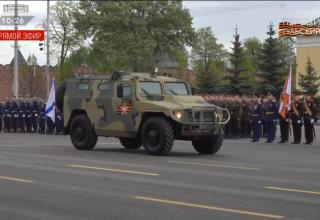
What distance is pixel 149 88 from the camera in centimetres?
1847

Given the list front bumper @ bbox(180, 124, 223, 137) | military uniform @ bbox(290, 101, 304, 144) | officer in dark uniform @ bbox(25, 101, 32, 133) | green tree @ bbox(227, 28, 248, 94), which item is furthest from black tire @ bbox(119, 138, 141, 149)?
green tree @ bbox(227, 28, 248, 94)

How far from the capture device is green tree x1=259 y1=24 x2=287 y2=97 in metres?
51.8

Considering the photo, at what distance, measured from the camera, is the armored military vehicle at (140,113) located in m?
17.3

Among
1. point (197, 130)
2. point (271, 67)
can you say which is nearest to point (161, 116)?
point (197, 130)

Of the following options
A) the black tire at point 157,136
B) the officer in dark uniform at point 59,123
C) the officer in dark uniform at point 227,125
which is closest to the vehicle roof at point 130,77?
the black tire at point 157,136

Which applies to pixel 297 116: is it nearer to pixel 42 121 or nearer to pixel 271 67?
pixel 42 121

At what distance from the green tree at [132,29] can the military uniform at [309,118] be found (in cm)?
4039

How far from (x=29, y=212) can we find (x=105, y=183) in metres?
2.96

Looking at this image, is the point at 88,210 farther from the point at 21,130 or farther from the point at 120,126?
the point at 21,130

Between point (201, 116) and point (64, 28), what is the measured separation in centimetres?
5241

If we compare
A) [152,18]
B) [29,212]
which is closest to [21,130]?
[29,212]

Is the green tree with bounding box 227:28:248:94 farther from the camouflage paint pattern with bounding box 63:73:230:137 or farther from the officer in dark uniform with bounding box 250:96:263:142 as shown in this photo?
the camouflage paint pattern with bounding box 63:73:230:137

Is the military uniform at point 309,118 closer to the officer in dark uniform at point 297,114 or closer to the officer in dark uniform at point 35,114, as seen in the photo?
the officer in dark uniform at point 297,114

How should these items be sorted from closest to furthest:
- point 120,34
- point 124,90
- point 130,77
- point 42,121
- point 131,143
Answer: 1. point 124,90
2. point 130,77
3. point 131,143
4. point 42,121
5. point 120,34
